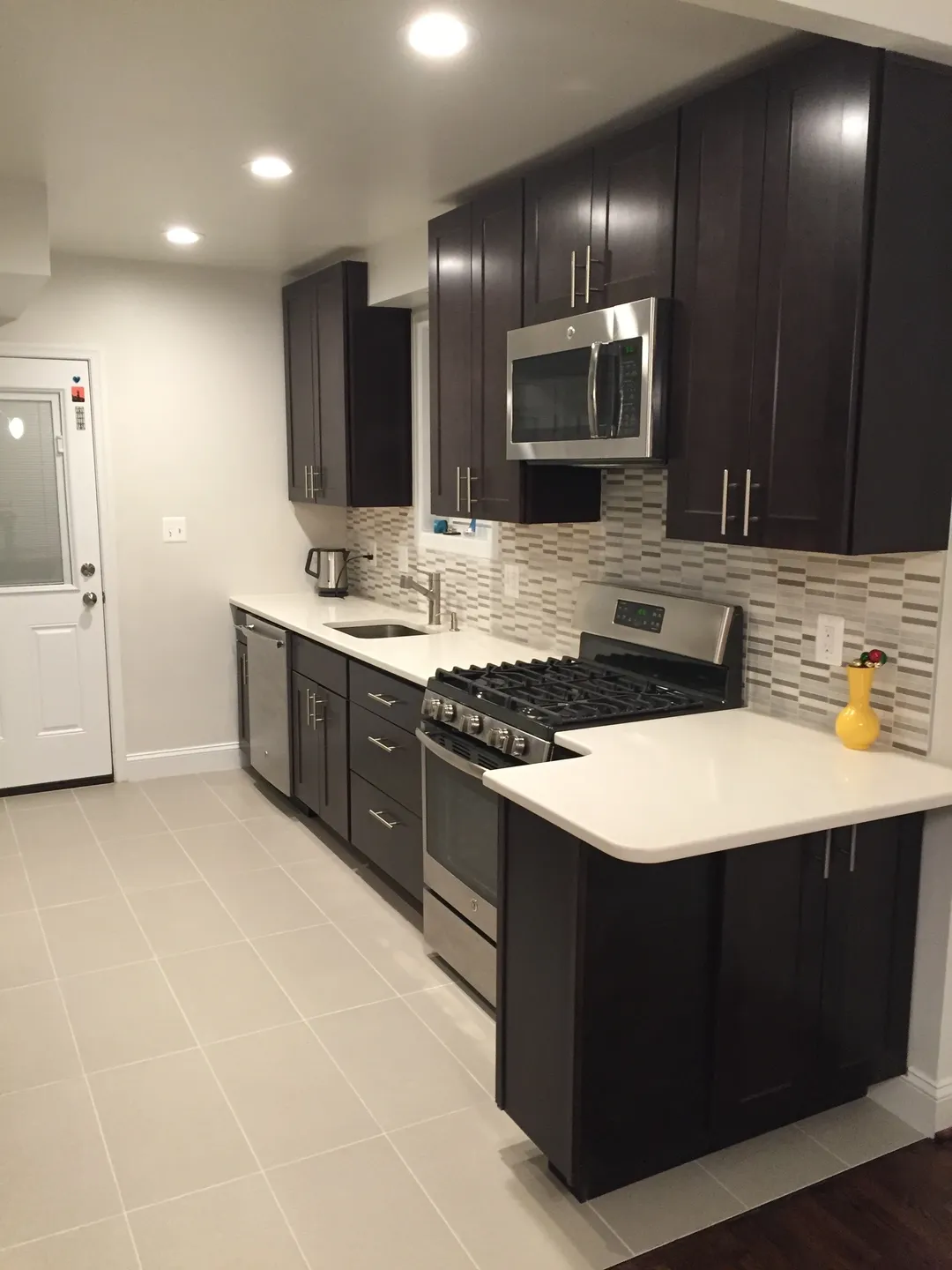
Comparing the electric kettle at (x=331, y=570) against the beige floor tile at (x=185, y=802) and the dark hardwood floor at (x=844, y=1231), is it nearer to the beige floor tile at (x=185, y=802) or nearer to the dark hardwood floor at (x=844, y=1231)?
the beige floor tile at (x=185, y=802)

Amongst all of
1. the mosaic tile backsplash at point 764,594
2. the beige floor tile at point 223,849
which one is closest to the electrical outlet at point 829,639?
the mosaic tile backsplash at point 764,594

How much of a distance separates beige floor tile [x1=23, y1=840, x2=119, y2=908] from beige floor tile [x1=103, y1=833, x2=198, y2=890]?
0.16 feet

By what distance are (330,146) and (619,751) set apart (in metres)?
1.93

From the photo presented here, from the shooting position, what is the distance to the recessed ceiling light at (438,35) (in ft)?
6.70

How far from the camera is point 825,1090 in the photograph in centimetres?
219

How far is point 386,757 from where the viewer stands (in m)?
3.37

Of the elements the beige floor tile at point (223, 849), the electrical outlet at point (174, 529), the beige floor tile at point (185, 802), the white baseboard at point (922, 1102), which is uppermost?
the electrical outlet at point (174, 529)

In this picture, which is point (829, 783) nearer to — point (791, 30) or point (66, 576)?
point (791, 30)

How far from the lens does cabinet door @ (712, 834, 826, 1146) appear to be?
201cm

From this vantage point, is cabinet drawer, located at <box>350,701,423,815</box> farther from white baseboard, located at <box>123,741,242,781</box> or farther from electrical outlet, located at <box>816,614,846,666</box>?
white baseboard, located at <box>123,741,242,781</box>

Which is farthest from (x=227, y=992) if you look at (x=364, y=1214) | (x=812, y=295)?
(x=812, y=295)

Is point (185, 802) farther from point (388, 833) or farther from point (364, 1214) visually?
point (364, 1214)

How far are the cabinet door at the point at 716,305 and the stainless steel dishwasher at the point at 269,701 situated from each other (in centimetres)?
232

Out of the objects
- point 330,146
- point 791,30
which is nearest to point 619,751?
point 791,30
